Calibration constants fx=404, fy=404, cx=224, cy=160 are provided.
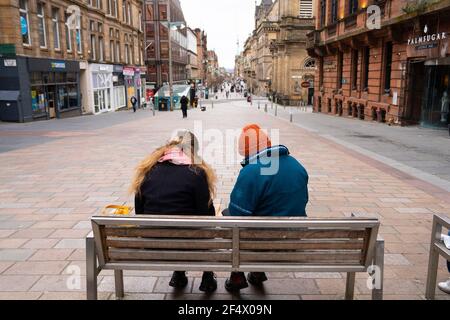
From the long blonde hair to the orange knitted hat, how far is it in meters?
0.38

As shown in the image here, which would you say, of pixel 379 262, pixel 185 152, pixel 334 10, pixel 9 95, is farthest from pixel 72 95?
pixel 379 262

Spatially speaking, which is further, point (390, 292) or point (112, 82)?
point (112, 82)

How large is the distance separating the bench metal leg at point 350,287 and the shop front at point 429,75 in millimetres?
15319

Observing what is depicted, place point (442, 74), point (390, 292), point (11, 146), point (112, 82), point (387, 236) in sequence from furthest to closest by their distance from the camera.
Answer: point (112, 82) < point (442, 74) < point (11, 146) < point (387, 236) < point (390, 292)

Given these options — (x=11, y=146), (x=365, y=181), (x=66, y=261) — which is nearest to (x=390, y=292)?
(x=66, y=261)

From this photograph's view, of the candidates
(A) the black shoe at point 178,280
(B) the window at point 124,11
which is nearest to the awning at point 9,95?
(A) the black shoe at point 178,280

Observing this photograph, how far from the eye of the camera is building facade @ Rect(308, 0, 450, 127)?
57.9 ft

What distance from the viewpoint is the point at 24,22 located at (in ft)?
76.3

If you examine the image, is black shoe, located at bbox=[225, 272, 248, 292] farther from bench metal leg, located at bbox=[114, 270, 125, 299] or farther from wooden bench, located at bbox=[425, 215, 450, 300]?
wooden bench, located at bbox=[425, 215, 450, 300]

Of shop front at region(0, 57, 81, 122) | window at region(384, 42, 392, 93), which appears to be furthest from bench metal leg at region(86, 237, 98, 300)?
shop front at region(0, 57, 81, 122)

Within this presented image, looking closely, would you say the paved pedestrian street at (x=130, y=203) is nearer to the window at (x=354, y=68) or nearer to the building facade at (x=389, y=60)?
the building facade at (x=389, y=60)
